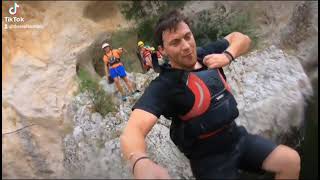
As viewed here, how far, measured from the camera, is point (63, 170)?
6258 mm

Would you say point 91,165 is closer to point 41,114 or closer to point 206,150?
point 41,114

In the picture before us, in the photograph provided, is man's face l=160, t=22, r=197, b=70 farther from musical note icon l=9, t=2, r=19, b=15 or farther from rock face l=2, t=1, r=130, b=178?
musical note icon l=9, t=2, r=19, b=15

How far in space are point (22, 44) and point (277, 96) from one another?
3.19 metres

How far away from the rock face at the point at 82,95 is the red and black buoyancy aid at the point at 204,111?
10.8 ft

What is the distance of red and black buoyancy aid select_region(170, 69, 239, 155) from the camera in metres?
2.38

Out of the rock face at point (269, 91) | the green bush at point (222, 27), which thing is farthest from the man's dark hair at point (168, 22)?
the green bush at point (222, 27)

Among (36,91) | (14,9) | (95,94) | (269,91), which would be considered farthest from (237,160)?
(14,9)

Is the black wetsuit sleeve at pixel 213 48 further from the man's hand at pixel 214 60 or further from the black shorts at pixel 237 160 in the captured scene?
the black shorts at pixel 237 160

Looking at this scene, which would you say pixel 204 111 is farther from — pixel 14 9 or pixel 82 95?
pixel 14 9

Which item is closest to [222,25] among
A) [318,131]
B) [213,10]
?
[213,10]

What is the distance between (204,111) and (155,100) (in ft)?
0.80

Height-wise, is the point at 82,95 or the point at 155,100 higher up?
the point at 155,100

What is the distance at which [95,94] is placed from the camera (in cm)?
638

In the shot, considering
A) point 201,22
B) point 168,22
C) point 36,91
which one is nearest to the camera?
point 168,22
